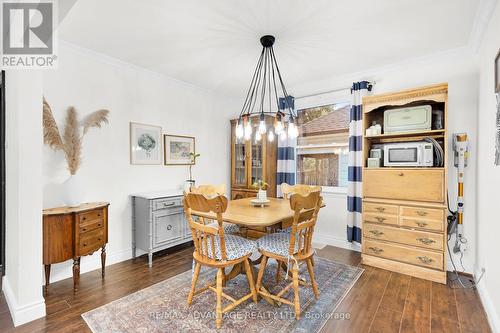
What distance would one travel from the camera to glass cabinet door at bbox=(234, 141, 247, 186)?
456cm

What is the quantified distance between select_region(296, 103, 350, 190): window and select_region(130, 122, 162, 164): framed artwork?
7.44 ft

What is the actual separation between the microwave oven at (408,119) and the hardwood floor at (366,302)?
1678mm

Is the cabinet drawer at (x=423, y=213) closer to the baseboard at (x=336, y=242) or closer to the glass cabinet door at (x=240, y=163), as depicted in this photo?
the baseboard at (x=336, y=242)

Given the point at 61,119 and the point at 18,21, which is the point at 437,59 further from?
the point at 61,119

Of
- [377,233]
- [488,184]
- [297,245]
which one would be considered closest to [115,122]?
[297,245]

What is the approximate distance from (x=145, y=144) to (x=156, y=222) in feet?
3.63

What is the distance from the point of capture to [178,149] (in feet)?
13.1

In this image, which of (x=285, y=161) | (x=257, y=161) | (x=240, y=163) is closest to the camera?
(x=285, y=161)

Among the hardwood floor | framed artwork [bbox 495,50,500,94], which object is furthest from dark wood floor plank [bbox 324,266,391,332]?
framed artwork [bbox 495,50,500,94]

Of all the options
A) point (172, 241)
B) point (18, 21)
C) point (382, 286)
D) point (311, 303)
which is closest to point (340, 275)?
point (382, 286)

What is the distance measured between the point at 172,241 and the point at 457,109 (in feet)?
12.6

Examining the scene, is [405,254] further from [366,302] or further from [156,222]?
[156,222]

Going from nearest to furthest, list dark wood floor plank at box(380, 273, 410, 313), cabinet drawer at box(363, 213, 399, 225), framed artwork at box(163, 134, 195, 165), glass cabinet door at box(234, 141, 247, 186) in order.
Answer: dark wood floor plank at box(380, 273, 410, 313)
cabinet drawer at box(363, 213, 399, 225)
framed artwork at box(163, 134, 195, 165)
glass cabinet door at box(234, 141, 247, 186)

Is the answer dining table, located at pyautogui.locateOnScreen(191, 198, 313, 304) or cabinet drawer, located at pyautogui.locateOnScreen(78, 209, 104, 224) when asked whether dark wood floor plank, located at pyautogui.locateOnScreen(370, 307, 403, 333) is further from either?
cabinet drawer, located at pyautogui.locateOnScreen(78, 209, 104, 224)
